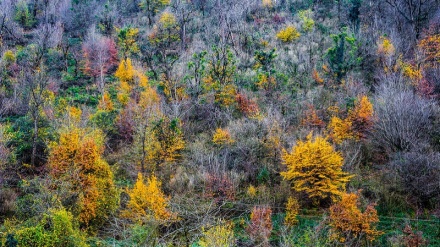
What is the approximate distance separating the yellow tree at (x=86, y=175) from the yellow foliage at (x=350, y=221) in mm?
11047

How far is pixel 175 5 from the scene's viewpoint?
4712cm

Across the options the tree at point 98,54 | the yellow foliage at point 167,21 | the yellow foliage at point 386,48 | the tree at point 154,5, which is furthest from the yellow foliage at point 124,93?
the yellow foliage at point 386,48

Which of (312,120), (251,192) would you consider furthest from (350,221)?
(312,120)

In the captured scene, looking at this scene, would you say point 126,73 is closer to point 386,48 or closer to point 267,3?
point 267,3

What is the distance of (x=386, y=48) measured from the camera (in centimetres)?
2927

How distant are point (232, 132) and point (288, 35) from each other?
1755cm

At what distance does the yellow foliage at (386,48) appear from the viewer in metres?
28.8

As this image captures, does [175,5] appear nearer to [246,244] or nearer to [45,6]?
[45,6]

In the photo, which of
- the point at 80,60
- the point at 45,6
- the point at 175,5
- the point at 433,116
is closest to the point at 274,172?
the point at 433,116

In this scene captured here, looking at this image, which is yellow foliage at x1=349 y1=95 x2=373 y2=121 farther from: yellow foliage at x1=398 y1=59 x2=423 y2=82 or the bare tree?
yellow foliage at x1=398 y1=59 x2=423 y2=82

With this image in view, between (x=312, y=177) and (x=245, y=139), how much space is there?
238 inches

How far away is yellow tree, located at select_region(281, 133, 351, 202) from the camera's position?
18.8 m

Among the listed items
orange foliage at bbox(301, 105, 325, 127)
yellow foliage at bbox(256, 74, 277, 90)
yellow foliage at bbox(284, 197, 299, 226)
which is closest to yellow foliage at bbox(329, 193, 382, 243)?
yellow foliage at bbox(284, 197, 299, 226)

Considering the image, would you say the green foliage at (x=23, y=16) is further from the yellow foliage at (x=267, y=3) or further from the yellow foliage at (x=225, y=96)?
the yellow foliage at (x=225, y=96)
